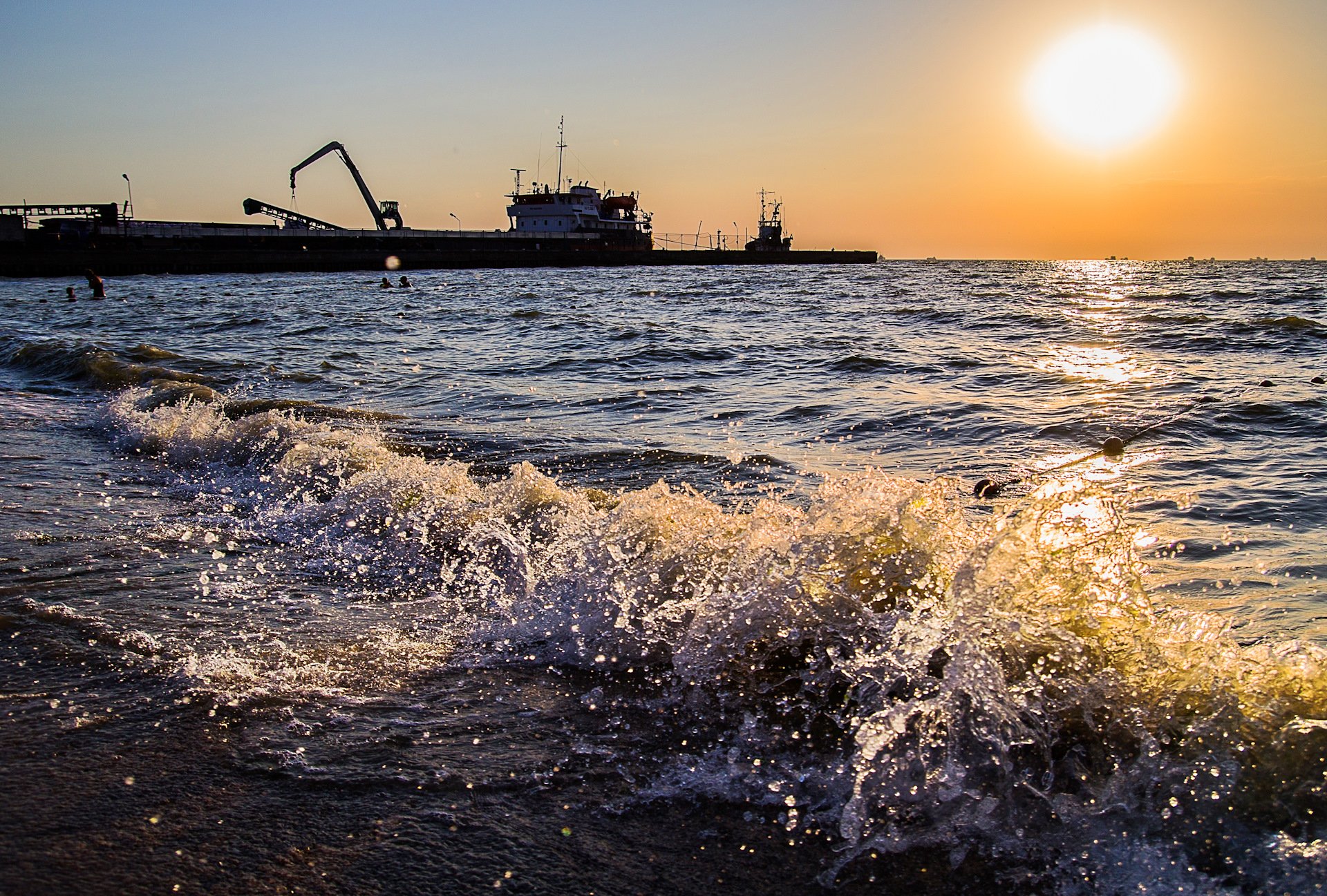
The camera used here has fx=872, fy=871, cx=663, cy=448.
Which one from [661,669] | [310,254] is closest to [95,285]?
[310,254]

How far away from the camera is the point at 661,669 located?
3346 mm

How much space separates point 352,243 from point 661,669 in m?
70.9

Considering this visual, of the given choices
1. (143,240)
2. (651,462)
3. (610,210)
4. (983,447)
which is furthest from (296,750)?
Answer: (610,210)

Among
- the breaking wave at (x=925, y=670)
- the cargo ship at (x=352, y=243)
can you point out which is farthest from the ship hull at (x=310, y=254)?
the breaking wave at (x=925, y=670)

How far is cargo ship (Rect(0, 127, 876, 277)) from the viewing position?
50.9 meters

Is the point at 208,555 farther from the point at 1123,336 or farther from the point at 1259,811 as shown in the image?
the point at 1123,336

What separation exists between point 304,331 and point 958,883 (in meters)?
21.3

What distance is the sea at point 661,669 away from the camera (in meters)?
2.25

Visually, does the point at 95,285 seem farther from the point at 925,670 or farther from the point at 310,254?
the point at 925,670

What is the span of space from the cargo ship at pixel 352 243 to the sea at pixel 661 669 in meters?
51.9

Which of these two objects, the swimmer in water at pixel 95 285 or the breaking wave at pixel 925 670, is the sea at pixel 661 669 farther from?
the swimmer in water at pixel 95 285

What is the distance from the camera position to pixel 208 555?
4.71 meters

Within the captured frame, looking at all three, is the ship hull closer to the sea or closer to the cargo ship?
the cargo ship

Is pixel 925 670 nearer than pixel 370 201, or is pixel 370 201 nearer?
pixel 925 670
